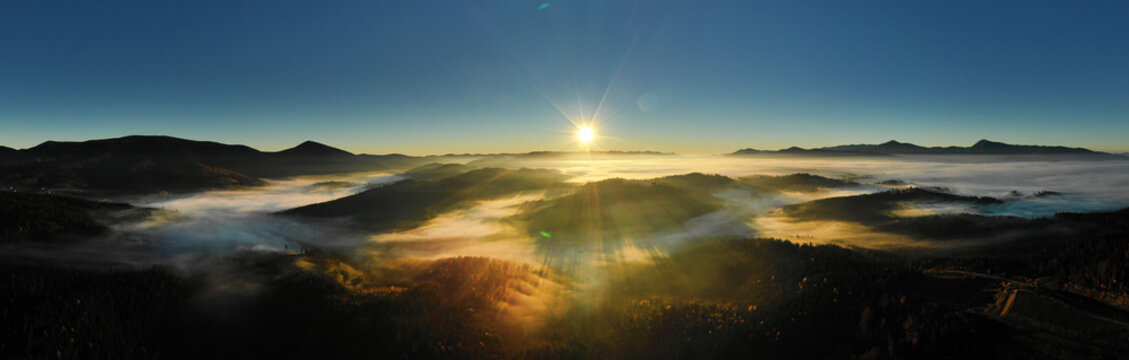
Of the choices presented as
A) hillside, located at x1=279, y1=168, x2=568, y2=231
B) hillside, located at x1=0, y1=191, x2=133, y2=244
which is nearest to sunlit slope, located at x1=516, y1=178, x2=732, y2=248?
hillside, located at x1=279, y1=168, x2=568, y2=231

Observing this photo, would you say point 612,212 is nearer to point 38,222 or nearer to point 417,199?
point 417,199

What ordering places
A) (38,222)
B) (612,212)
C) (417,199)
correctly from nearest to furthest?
(38,222), (612,212), (417,199)

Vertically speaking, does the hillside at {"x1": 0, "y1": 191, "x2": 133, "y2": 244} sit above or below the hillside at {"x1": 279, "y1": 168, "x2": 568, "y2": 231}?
above

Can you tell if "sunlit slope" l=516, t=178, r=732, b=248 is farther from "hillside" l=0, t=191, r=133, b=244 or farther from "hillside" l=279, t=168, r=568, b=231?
"hillside" l=0, t=191, r=133, b=244

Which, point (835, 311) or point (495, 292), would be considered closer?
point (835, 311)

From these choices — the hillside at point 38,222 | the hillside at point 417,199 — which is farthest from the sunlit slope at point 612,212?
the hillside at point 38,222

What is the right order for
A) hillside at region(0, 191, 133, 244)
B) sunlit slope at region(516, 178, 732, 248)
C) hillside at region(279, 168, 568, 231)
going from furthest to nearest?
1. hillside at region(279, 168, 568, 231)
2. sunlit slope at region(516, 178, 732, 248)
3. hillside at region(0, 191, 133, 244)

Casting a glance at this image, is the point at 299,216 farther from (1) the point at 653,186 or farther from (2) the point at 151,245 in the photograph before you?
(1) the point at 653,186

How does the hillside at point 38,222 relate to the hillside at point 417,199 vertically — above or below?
above

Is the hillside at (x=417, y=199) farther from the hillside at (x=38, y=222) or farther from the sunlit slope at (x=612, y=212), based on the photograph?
the hillside at (x=38, y=222)

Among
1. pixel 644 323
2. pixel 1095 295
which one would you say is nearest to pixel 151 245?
pixel 644 323

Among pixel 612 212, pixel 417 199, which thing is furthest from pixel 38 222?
pixel 417 199
